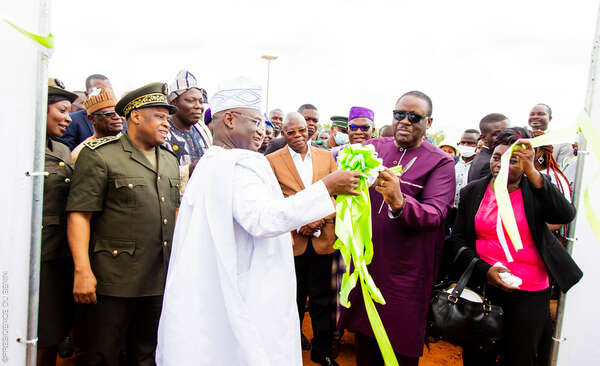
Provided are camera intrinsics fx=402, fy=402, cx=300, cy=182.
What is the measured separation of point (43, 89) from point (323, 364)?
3480mm

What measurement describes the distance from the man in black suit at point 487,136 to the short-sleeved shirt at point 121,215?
3192mm

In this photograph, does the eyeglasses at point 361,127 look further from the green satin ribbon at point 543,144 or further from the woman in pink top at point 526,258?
the green satin ribbon at point 543,144

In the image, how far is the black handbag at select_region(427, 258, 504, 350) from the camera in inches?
107

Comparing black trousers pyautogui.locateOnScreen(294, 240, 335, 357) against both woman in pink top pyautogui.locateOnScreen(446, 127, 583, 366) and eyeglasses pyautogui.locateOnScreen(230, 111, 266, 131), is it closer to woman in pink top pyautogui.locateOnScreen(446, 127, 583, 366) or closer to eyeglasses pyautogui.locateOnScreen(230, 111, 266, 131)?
woman in pink top pyautogui.locateOnScreen(446, 127, 583, 366)

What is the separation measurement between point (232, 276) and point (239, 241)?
0.20 metres

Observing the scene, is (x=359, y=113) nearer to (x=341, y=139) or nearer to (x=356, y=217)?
(x=341, y=139)

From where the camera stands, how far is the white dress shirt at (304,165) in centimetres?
433

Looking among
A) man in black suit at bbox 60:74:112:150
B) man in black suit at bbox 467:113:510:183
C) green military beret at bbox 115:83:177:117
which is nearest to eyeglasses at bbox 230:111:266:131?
green military beret at bbox 115:83:177:117

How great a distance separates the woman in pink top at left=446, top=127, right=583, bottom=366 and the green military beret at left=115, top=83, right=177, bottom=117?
2.56 m

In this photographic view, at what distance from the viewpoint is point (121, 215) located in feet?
9.21

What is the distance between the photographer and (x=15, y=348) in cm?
223

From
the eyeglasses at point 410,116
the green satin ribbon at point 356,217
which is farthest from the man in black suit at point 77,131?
the green satin ribbon at point 356,217

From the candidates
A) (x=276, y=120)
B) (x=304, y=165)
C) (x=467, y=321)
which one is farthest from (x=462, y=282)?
(x=276, y=120)

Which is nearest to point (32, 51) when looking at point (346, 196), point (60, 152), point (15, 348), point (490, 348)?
point (60, 152)
